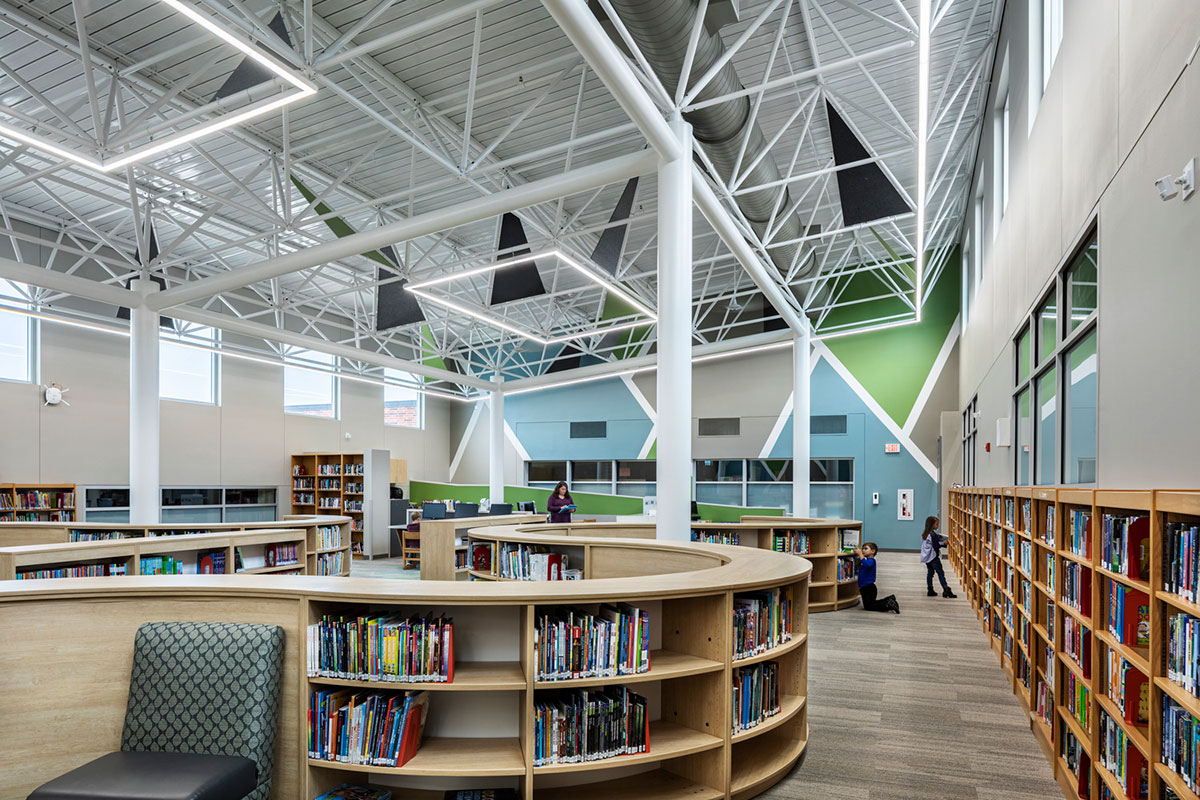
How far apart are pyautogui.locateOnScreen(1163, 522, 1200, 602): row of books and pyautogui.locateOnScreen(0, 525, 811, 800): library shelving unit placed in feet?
5.44

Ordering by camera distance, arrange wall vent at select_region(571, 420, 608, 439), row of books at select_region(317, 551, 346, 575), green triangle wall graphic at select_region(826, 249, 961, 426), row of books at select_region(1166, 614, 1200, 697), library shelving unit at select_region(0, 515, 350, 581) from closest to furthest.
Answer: row of books at select_region(1166, 614, 1200, 697), library shelving unit at select_region(0, 515, 350, 581), row of books at select_region(317, 551, 346, 575), green triangle wall graphic at select_region(826, 249, 961, 426), wall vent at select_region(571, 420, 608, 439)

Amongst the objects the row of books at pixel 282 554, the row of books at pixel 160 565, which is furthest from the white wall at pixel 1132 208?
the row of books at pixel 282 554

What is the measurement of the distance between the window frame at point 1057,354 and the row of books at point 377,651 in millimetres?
3699

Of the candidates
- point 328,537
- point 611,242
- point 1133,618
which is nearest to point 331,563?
point 328,537

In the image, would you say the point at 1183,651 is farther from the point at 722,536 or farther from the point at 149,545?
the point at 149,545

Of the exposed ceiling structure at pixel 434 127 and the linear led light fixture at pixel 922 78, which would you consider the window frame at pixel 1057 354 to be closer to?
the linear led light fixture at pixel 922 78

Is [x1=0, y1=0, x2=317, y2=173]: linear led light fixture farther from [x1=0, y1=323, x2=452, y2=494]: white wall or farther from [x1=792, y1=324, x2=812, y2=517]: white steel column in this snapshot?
[x1=792, y1=324, x2=812, y2=517]: white steel column

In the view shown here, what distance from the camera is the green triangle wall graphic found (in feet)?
55.5

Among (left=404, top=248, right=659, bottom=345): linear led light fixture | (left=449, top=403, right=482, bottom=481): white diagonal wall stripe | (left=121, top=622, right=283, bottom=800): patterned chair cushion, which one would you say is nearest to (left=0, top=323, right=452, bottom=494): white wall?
(left=449, top=403, right=482, bottom=481): white diagonal wall stripe

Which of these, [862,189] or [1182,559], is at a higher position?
[862,189]

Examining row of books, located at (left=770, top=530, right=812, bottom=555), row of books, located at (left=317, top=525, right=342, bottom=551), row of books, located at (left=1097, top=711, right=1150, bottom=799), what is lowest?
row of books, located at (left=317, top=525, right=342, bottom=551)

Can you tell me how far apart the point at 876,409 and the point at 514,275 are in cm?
1042

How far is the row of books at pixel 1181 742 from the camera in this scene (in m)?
2.25

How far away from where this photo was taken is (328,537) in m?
10.5
